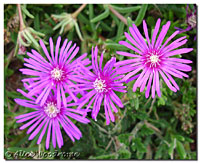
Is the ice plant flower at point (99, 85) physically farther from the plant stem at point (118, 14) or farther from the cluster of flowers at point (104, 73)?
the plant stem at point (118, 14)

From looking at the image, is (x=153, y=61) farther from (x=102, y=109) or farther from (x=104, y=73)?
(x=102, y=109)

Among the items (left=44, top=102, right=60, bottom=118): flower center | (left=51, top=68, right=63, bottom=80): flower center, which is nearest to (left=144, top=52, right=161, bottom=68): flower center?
(left=51, top=68, right=63, bottom=80): flower center

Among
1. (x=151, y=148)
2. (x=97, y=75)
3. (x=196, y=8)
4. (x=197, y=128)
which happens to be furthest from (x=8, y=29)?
(x=197, y=128)

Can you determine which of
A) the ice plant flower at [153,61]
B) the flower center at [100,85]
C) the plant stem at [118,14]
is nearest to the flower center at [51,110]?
the flower center at [100,85]

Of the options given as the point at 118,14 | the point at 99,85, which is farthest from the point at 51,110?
the point at 118,14

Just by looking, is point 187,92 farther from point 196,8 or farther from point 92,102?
point 92,102

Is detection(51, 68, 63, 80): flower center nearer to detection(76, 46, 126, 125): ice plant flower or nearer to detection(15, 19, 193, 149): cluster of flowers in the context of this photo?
detection(15, 19, 193, 149): cluster of flowers
